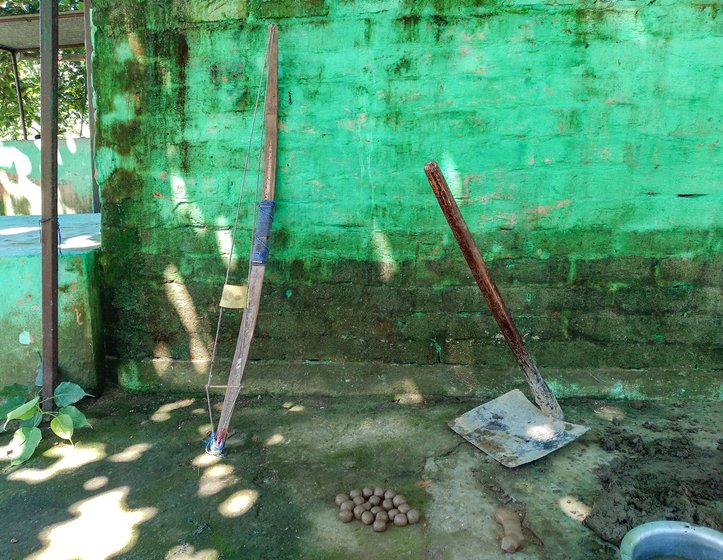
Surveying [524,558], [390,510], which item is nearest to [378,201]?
[390,510]

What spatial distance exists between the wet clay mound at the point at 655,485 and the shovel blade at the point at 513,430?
250 millimetres

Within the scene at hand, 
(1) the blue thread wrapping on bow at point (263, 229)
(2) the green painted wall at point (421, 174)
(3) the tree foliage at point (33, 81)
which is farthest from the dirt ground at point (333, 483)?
(3) the tree foliage at point (33, 81)

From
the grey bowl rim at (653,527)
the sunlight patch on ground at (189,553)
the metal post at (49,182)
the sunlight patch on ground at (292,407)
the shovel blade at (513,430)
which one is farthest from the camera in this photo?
the sunlight patch on ground at (292,407)

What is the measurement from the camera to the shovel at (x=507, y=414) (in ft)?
7.98

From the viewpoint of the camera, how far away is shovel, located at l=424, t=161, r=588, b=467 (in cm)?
243

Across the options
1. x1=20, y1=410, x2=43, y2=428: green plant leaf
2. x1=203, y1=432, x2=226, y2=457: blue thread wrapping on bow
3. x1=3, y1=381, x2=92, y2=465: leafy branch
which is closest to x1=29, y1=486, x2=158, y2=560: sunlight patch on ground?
x1=203, y1=432, x2=226, y2=457: blue thread wrapping on bow

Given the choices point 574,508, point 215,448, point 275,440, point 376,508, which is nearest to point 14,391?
point 215,448

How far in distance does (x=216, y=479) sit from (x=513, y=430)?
154 cm

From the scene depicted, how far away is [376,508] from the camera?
220 centimetres

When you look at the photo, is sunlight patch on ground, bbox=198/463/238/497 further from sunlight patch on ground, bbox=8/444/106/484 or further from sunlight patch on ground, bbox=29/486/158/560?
sunlight patch on ground, bbox=8/444/106/484

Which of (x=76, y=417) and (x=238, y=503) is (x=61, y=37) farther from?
(x=238, y=503)

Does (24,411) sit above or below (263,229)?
below

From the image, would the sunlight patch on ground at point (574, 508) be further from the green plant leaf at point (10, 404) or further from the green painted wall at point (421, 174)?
the green plant leaf at point (10, 404)

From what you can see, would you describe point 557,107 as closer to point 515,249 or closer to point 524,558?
point 515,249
